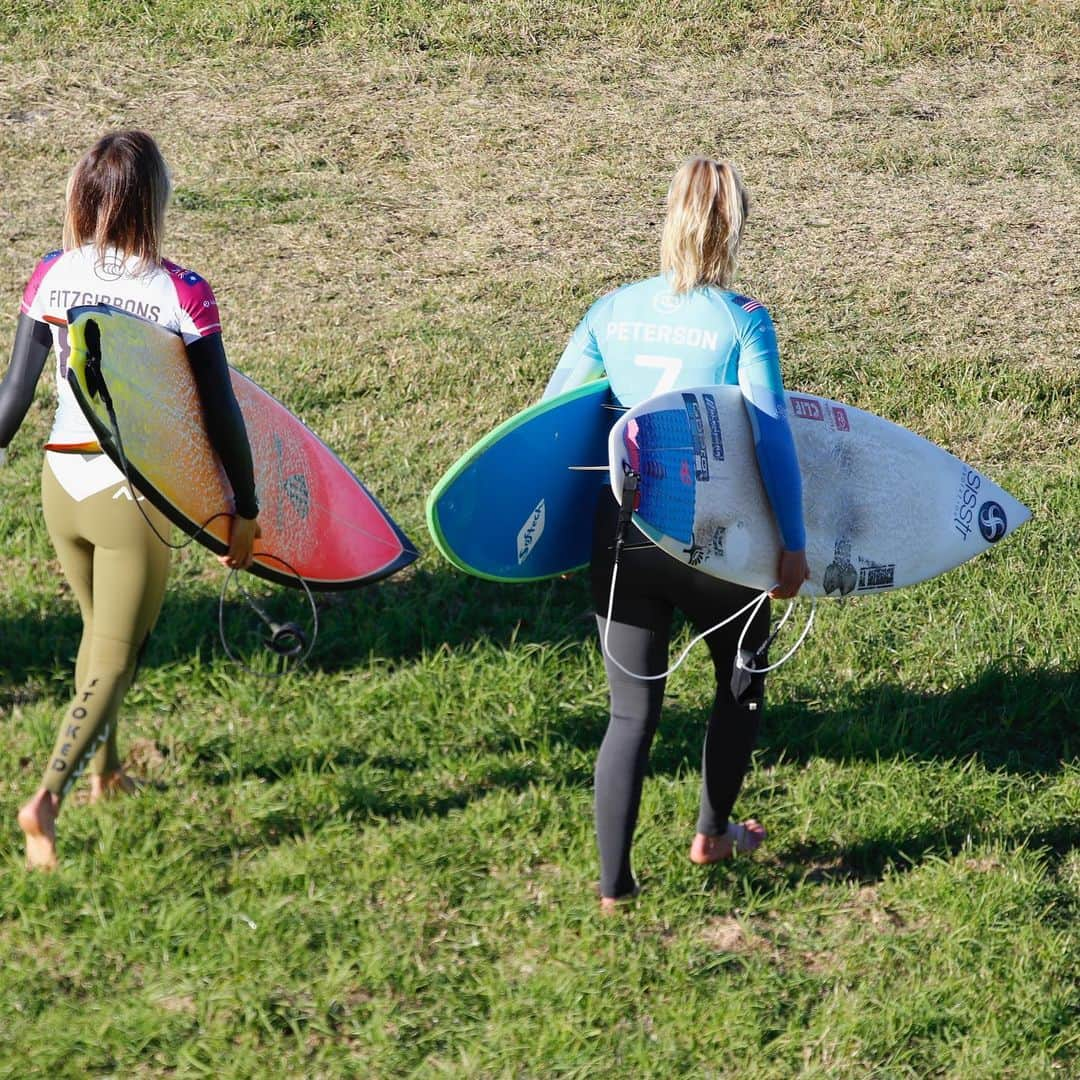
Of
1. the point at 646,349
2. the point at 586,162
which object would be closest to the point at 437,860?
the point at 646,349

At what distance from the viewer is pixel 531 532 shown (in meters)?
3.74

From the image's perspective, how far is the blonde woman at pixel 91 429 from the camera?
3.25m

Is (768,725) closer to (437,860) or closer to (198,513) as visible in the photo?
(437,860)

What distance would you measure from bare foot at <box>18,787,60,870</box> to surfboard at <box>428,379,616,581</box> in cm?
114

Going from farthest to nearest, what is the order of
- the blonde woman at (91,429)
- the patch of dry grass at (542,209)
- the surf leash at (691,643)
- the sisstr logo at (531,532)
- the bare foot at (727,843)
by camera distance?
the patch of dry grass at (542,209)
the sisstr logo at (531,532)
the bare foot at (727,843)
the blonde woman at (91,429)
the surf leash at (691,643)

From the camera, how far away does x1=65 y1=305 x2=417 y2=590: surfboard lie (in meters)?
3.26

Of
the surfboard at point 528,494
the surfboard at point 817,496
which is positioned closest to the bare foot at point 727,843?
the surfboard at point 817,496

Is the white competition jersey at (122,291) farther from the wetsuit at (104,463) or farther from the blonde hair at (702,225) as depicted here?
the blonde hair at (702,225)

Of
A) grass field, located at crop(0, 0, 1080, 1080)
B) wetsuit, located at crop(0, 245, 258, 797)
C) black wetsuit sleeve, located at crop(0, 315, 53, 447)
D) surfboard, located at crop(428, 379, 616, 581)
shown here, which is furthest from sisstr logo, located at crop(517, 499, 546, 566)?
black wetsuit sleeve, located at crop(0, 315, 53, 447)

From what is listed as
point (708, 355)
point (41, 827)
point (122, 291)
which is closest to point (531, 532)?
point (708, 355)

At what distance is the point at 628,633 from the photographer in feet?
10.6

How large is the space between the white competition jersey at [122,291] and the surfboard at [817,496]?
3.37ft

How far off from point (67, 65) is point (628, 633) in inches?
357

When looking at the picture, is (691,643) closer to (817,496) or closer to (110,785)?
(817,496)
